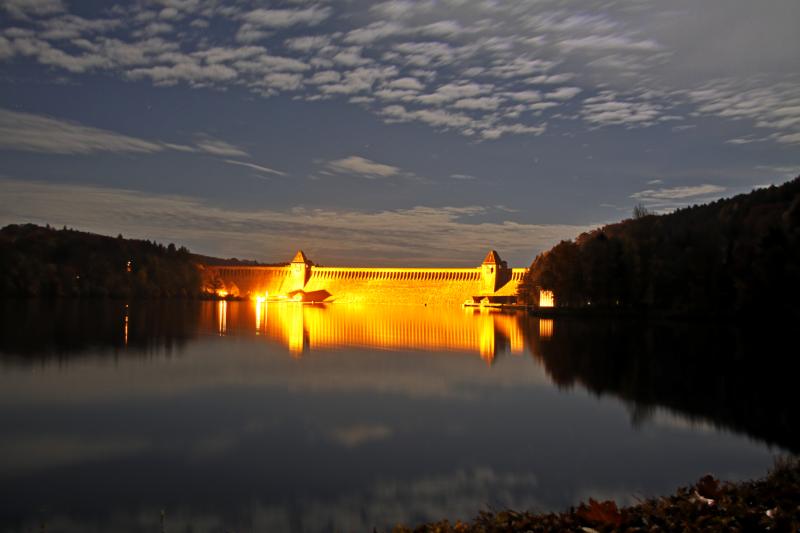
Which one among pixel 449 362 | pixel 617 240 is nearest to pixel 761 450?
pixel 449 362

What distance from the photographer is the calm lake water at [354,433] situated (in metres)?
9.07

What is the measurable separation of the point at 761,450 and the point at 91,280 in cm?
11512

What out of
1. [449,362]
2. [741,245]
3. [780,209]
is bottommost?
[449,362]

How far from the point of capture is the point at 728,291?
158 ft

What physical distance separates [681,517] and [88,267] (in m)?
121

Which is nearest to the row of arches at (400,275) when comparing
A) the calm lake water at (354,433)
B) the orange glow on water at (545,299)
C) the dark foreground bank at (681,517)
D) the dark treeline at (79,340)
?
the orange glow on water at (545,299)

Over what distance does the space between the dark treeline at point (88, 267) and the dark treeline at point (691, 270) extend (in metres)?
73.0

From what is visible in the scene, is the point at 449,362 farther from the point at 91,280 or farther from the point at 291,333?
the point at 91,280

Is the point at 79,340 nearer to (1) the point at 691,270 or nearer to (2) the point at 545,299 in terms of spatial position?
(1) the point at 691,270

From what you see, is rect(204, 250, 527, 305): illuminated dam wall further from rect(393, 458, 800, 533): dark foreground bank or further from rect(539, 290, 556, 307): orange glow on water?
rect(393, 458, 800, 533): dark foreground bank

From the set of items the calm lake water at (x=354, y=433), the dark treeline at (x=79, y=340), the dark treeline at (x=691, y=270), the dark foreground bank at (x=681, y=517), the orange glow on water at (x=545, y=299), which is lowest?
the calm lake water at (x=354, y=433)

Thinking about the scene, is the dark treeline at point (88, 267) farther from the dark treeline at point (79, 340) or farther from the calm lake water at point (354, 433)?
the calm lake water at point (354, 433)

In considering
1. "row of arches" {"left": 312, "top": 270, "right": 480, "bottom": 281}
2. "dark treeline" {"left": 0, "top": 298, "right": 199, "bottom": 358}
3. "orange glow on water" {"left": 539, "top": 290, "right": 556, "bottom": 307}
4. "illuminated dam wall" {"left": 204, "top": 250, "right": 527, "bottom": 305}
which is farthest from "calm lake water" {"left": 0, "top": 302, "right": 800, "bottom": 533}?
"row of arches" {"left": 312, "top": 270, "right": 480, "bottom": 281}

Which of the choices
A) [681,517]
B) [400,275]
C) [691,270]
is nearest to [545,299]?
[691,270]
